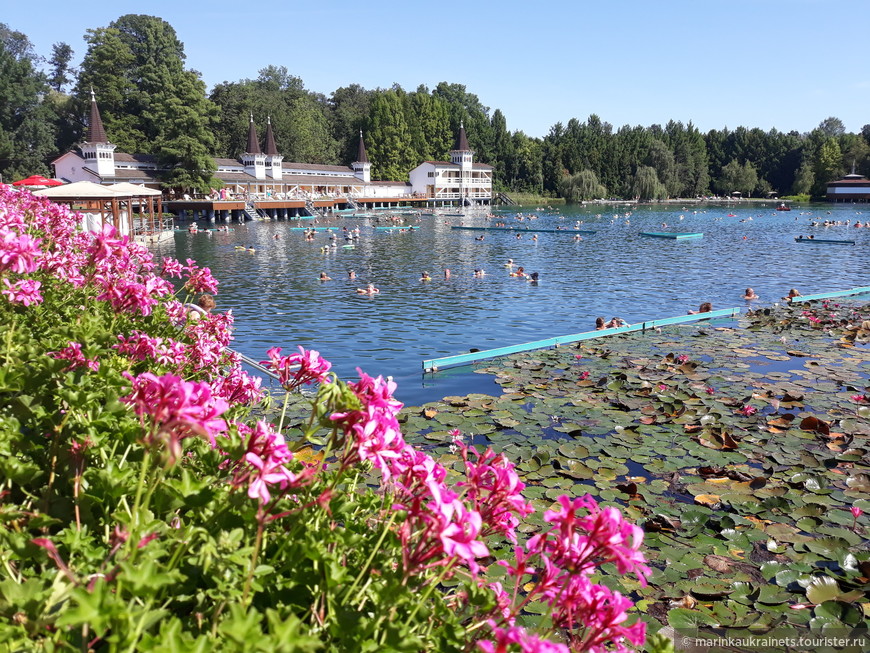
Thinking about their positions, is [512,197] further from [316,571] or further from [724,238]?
[316,571]

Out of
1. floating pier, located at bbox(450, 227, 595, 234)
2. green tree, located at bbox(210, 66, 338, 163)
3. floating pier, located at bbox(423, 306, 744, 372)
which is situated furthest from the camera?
green tree, located at bbox(210, 66, 338, 163)

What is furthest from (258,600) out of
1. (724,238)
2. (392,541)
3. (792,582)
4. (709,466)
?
(724,238)

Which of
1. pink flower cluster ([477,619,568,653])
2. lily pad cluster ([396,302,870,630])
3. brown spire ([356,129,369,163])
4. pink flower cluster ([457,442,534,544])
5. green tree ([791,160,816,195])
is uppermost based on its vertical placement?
brown spire ([356,129,369,163])

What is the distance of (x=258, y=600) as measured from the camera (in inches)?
69.1

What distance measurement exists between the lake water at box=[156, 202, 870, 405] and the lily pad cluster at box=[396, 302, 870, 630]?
2.00m

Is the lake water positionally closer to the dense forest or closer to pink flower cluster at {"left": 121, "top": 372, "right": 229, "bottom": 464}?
pink flower cluster at {"left": 121, "top": 372, "right": 229, "bottom": 464}

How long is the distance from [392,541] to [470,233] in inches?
1956

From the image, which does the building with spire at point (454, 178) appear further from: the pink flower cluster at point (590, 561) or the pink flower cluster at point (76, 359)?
the pink flower cluster at point (590, 561)

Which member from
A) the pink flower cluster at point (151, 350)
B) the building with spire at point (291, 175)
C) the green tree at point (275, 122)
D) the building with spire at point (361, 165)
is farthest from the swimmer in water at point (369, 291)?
the building with spire at point (361, 165)

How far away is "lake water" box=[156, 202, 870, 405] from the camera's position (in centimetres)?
1580

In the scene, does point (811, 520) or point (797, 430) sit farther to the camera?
point (797, 430)

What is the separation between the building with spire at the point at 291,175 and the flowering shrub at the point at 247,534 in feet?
155

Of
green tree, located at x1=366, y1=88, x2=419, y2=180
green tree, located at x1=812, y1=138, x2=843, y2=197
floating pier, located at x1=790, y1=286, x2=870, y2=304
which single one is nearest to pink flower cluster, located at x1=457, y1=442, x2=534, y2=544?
floating pier, located at x1=790, y1=286, x2=870, y2=304

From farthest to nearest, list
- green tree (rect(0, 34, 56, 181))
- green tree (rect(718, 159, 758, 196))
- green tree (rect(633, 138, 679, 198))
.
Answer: green tree (rect(718, 159, 758, 196)) → green tree (rect(633, 138, 679, 198)) → green tree (rect(0, 34, 56, 181))
